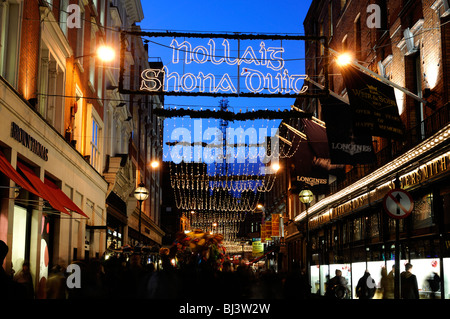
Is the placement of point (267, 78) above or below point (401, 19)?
below

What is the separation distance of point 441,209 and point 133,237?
Answer: 29.1 m

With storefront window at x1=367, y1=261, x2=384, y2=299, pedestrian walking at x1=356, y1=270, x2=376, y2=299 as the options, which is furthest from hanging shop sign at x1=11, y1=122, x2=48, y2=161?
storefront window at x1=367, y1=261, x2=384, y2=299

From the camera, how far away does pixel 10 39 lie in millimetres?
14688

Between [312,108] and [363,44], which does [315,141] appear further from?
[312,108]

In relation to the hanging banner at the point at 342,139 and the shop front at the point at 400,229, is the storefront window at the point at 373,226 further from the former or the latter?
the hanging banner at the point at 342,139

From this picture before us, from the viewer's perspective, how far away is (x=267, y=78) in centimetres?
1908

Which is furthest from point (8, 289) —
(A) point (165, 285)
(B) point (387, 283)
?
(B) point (387, 283)

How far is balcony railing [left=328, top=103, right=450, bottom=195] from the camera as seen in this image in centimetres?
1634

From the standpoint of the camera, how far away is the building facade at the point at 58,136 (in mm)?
14492

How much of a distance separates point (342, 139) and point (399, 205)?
27.5ft

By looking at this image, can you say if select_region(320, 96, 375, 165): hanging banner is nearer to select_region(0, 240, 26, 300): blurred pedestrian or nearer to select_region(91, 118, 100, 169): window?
select_region(91, 118, 100, 169): window

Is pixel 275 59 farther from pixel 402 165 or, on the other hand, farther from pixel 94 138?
pixel 94 138
